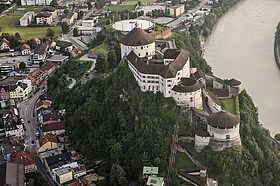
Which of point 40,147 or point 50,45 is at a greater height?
point 50,45

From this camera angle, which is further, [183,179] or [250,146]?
[250,146]

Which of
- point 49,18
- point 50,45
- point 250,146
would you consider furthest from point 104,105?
point 49,18

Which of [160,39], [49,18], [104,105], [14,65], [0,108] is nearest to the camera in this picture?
[104,105]

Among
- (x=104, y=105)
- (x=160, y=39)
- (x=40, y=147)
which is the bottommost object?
(x=40, y=147)

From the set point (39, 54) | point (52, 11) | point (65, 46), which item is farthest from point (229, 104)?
point (52, 11)

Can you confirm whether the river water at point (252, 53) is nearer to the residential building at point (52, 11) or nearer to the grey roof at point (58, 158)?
the grey roof at point (58, 158)

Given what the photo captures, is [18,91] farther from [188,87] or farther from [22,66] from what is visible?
[188,87]

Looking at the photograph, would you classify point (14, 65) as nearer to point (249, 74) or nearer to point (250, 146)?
point (249, 74)
